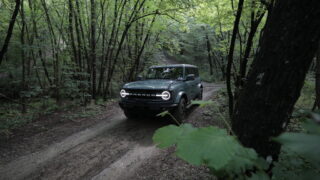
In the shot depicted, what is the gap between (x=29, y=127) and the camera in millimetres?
5320

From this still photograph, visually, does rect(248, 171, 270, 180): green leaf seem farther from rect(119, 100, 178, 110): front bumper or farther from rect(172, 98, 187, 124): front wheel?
rect(172, 98, 187, 124): front wheel

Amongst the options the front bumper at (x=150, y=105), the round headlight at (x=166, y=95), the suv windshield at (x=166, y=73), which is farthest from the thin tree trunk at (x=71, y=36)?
the round headlight at (x=166, y=95)

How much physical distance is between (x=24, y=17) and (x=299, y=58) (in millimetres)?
8691

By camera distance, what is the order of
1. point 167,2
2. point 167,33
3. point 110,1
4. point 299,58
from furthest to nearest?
point 167,33, point 110,1, point 167,2, point 299,58

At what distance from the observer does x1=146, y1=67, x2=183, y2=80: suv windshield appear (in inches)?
233

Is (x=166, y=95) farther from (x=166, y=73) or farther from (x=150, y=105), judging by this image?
(x=166, y=73)

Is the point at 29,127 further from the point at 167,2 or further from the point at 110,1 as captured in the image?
the point at 167,2

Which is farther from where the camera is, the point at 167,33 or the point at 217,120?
the point at 167,33

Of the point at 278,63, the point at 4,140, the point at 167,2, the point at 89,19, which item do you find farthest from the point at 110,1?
the point at 278,63

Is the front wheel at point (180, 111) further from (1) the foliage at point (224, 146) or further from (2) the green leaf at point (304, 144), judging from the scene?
(2) the green leaf at point (304, 144)

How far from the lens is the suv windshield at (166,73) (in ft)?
19.4

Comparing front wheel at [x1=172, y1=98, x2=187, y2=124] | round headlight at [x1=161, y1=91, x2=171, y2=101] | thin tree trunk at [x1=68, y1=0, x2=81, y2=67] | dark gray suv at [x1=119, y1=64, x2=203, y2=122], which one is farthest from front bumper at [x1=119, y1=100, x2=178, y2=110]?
thin tree trunk at [x1=68, y1=0, x2=81, y2=67]

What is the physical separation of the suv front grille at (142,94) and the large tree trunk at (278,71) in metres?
3.49

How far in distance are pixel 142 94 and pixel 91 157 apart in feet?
6.82
